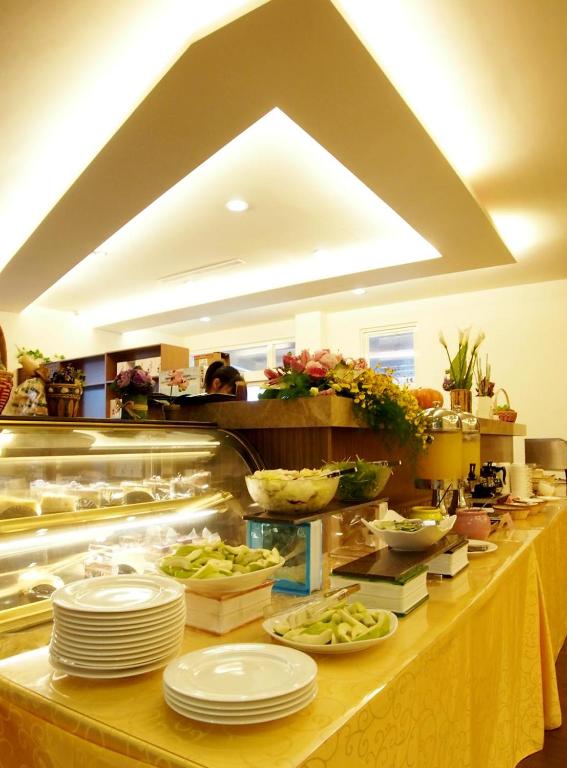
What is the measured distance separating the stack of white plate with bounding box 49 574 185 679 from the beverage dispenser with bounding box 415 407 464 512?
71.9 inches

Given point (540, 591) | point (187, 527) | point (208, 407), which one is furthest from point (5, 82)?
point (540, 591)

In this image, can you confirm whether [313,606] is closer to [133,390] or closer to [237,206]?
[133,390]

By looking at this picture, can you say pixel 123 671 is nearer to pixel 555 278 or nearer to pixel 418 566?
pixel 418 566

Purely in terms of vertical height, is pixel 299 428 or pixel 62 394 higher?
pixel 62 394

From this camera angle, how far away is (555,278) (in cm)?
634

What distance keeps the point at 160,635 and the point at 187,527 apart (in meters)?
0.81

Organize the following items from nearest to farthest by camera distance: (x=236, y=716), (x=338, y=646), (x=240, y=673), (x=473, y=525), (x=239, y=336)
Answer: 1. (x=236, y=716)
2. (x=240, y=673)
3. (x=338, y=646)
4. (x=473, y=525)
5. (x=239, y=336)

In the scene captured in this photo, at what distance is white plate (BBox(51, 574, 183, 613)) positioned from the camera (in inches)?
39.2

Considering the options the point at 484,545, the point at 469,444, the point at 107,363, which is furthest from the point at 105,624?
the point at 107,363

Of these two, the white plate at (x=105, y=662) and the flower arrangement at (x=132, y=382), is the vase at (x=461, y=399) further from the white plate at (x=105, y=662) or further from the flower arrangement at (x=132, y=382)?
the white plate at (x=105, y=662)

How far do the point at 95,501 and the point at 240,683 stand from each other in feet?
2.96

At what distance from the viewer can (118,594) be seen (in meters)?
1.13

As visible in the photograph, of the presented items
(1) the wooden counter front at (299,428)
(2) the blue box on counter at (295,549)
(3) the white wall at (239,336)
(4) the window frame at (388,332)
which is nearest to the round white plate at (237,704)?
(2) the blue box on counter at (295,549)

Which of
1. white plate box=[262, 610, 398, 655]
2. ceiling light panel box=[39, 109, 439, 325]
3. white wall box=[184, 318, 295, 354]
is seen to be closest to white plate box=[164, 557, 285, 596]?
white plate box=[262, 610, 398, 655]
